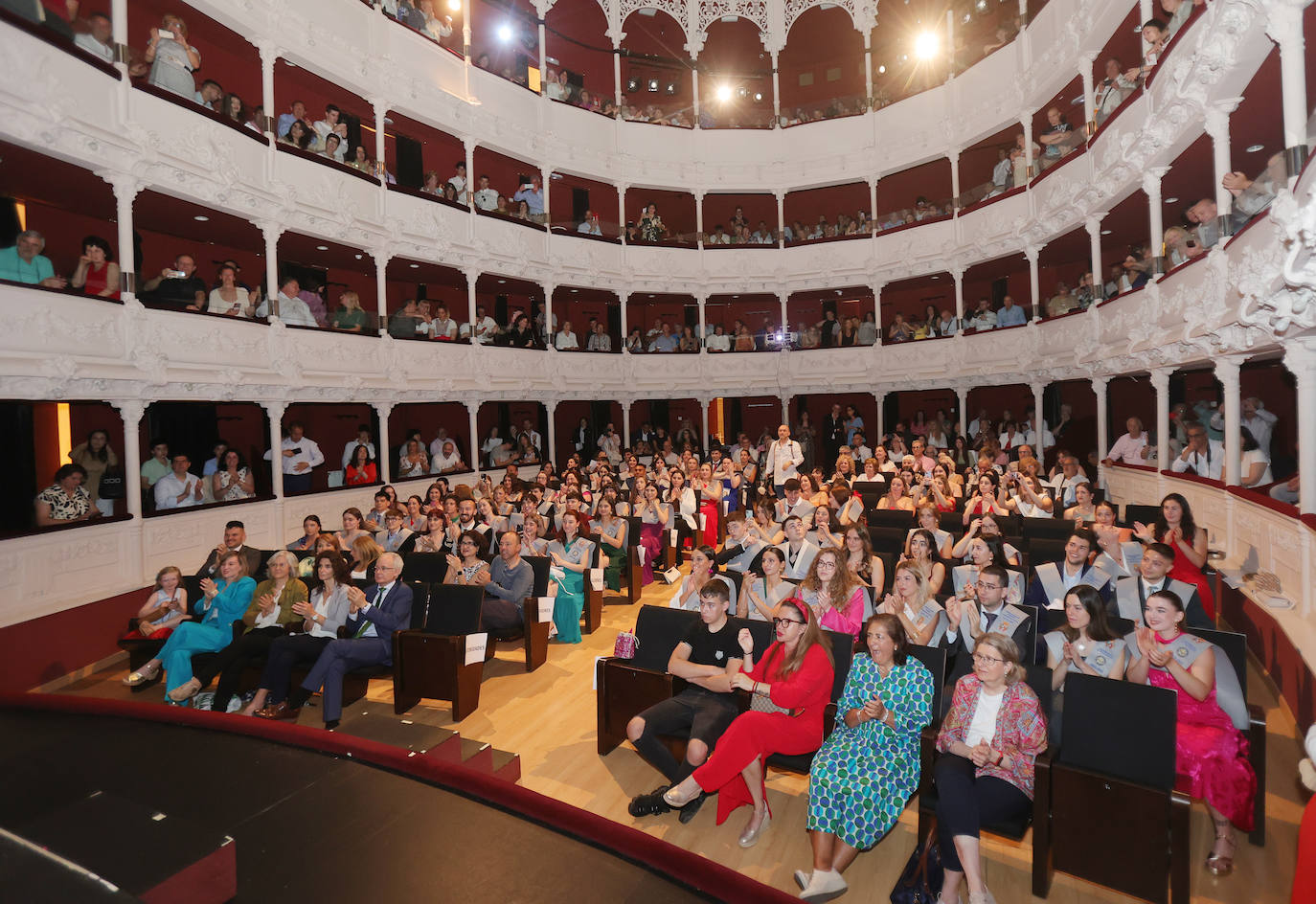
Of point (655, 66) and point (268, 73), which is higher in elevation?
point (655, 66)

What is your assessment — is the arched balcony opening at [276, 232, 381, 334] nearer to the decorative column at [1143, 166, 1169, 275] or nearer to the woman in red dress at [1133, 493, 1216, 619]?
the woman in red dress at [1133, 493, 1216, 619]

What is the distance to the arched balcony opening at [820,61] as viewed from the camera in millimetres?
19672

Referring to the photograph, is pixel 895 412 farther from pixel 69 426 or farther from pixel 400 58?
pixel 69 426

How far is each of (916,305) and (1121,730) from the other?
58.8ft

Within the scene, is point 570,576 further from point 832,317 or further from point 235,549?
point 832,317

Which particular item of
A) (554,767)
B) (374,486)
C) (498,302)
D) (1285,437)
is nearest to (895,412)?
(1285,437)

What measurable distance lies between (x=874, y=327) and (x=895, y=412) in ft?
9.56

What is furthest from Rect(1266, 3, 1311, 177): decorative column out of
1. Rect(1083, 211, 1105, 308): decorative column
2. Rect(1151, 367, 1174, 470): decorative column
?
Rect(1083, 211, 1105, 308): decorative column

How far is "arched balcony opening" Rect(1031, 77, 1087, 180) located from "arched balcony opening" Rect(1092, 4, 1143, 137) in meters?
0.60

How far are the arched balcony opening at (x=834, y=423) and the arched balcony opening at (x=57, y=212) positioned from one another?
47.4ft

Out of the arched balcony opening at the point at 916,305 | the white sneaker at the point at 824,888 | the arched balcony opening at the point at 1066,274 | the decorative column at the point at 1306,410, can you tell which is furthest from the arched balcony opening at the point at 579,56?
the white sneaker at the point at 824,888

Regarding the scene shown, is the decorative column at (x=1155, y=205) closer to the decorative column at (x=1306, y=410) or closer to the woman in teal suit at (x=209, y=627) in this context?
the decorative column at (x=1306, y=410)

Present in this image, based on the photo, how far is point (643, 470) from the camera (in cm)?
1266

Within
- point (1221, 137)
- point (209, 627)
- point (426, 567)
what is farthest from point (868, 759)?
point (1221, 137)
